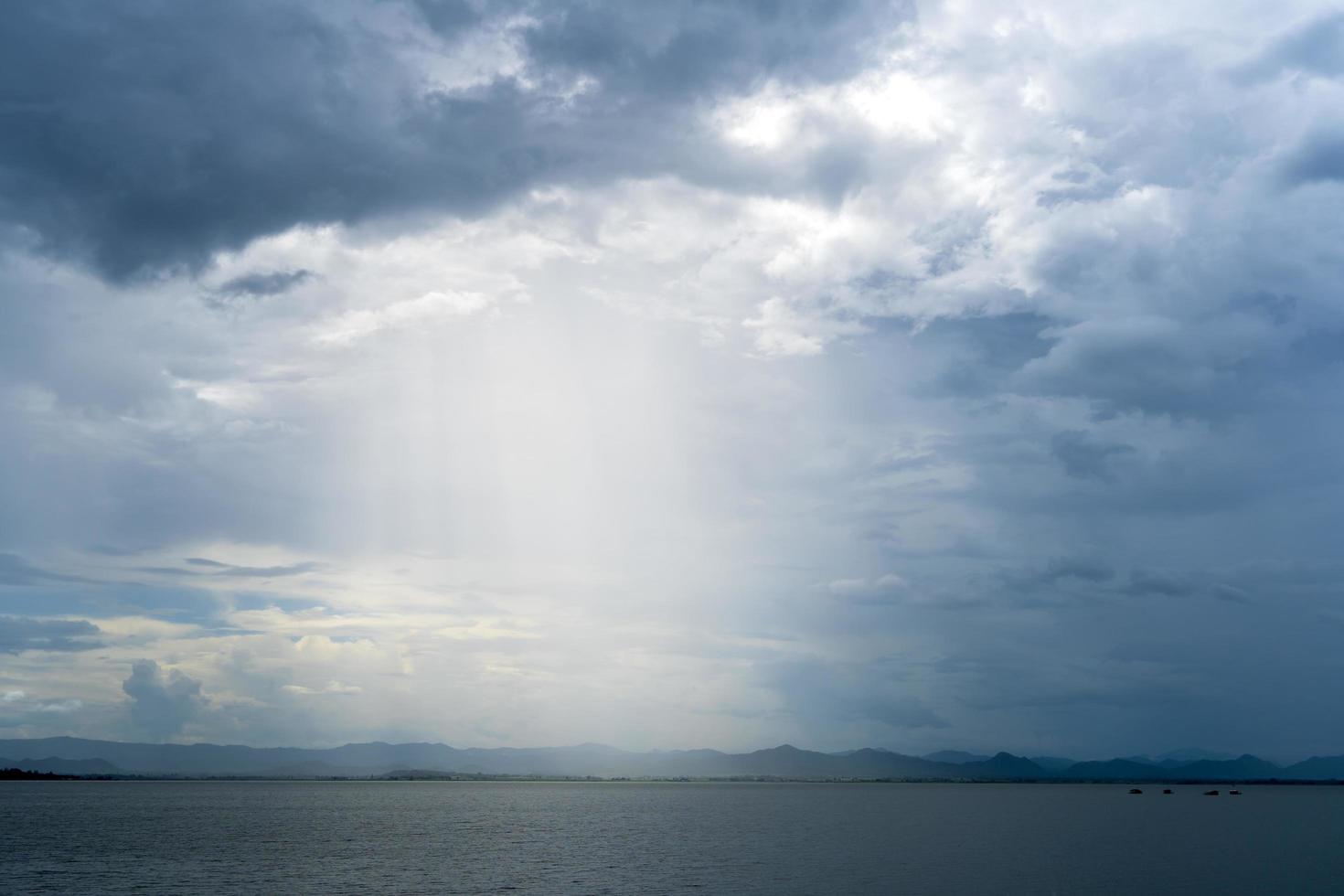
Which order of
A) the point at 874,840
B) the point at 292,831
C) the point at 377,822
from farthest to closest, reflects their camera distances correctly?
1. the point at 377,822
2. the point at 292,831
3. the point at 874,840

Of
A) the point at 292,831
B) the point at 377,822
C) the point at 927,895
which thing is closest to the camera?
the point at 927,895

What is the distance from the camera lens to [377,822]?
626ft

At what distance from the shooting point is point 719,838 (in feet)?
479

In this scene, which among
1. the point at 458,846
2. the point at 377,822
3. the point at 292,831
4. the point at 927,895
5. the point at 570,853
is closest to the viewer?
the point at 927,895

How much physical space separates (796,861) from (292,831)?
9648 centimetres

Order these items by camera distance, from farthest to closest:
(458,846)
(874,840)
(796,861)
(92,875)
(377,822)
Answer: (377,822)
(874,840)
(458,846)
(796,861)
(92,875)

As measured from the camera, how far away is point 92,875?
93.9m

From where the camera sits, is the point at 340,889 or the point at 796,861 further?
the point at 796,861

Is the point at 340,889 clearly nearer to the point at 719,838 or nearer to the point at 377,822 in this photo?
the point at 719,838

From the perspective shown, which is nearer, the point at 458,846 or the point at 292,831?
the point at 458,846

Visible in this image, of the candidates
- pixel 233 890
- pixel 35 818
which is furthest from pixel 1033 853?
pixel 35 818

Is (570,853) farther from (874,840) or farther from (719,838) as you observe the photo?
(874,840)

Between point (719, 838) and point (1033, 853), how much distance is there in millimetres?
46534

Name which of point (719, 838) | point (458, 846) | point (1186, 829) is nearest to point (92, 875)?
point (458, 846)
